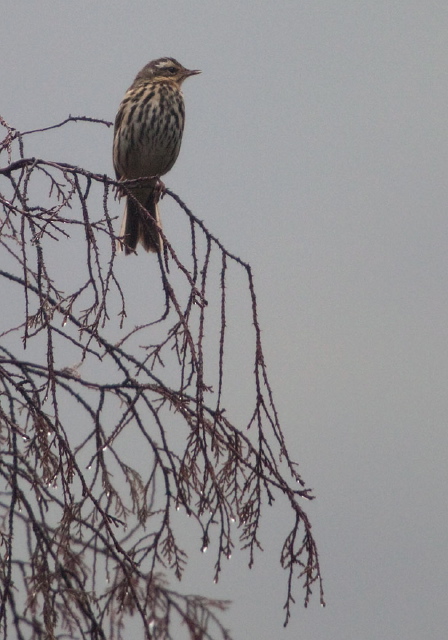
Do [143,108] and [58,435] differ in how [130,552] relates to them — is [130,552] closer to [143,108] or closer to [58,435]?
[58,435]

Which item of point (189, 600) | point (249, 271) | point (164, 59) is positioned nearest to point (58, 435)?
point (249, 271)

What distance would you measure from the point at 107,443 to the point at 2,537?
429 mm

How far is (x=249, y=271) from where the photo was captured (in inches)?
115

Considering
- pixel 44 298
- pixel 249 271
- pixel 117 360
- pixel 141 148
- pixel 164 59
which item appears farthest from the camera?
pixel 164 59

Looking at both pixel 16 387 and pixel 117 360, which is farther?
pixel 117 360

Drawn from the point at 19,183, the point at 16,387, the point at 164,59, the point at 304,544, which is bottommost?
the point at 304,544

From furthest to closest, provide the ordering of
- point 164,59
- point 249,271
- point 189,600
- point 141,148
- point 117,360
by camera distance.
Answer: point 164,59, point 141,148, point 189,600, point 117,360, point 249,271

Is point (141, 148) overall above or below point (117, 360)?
above

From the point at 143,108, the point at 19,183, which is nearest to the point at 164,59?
the point at 143,108

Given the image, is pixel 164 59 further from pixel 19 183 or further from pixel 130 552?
pixel 130 552

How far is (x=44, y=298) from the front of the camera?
8.89ft

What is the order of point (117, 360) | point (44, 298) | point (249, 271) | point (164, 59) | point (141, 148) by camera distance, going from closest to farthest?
point (44, 298)
point (249, 271)
point (117, 360)
point (141, 148)
point (164, 59)

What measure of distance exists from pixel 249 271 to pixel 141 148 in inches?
135

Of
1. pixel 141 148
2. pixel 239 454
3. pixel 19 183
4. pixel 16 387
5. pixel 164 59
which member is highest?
pixel 164 59
